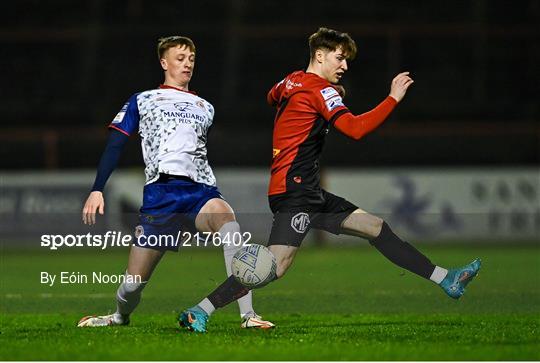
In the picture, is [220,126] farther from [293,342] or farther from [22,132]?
[293,342]

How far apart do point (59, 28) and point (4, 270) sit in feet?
46.0

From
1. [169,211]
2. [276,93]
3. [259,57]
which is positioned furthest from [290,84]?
[259,57]

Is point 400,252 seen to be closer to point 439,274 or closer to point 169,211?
point 439,274

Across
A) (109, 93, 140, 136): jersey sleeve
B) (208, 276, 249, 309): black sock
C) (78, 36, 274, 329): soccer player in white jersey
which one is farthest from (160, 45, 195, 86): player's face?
(208, 276, 249, 309): black sock

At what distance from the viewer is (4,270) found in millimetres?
11617

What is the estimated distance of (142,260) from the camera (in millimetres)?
7059

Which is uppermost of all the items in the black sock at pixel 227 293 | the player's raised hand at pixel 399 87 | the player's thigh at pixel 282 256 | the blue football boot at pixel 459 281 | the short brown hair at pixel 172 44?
the short brown hair at pixel 172 44

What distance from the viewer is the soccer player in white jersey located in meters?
7.05

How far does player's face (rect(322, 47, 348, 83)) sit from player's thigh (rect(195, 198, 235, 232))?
1100mm

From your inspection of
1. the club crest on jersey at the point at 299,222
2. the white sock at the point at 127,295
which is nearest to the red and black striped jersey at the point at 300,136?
the club crest on jersey at the point at 299,222

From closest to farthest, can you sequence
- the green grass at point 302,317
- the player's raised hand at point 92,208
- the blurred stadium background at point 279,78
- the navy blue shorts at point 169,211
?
the green grass at point 302,317
the player's raised hand at point 92,208
the navy blue shorts at point 169,211
the blurred stadium background at point 279,78

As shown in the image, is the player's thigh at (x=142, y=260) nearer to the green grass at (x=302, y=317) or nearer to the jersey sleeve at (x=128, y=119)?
the green grass at (x=302, y=317)

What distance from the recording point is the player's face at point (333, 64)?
23.4 ft

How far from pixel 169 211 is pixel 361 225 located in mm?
1280
